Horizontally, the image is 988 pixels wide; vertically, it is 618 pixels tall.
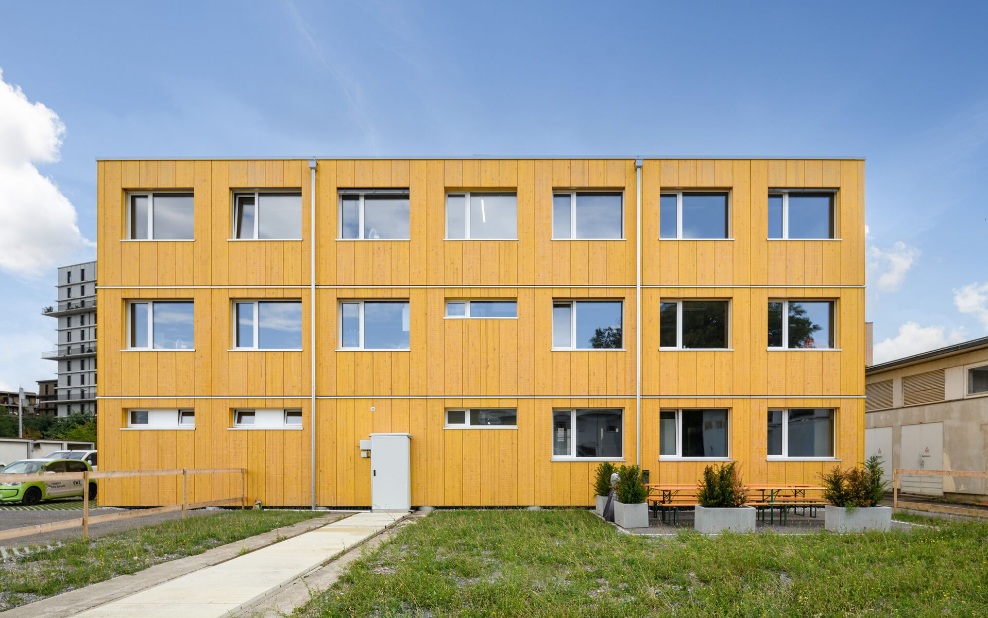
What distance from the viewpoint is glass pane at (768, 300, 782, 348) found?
54.3 ft

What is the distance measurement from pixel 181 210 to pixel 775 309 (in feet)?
54.0

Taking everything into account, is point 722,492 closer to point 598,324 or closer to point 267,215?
point 598,324

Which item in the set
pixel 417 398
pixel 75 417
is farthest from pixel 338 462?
pixel 75 417

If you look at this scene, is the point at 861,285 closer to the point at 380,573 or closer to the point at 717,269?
the point at 717,269

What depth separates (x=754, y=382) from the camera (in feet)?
53.3

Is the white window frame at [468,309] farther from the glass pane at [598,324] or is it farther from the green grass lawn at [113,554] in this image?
the green grass lawn at [113,554]

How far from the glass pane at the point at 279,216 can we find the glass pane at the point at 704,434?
11665 mm

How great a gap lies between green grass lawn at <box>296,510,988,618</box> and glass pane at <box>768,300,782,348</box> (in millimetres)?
6323

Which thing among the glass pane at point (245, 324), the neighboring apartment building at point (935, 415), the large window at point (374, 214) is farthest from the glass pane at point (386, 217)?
the neighboring apartment building at point (935, 415)

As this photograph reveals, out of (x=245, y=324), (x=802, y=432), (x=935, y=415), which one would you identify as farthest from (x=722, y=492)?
(x=935, y=415)

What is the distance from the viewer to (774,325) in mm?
16609

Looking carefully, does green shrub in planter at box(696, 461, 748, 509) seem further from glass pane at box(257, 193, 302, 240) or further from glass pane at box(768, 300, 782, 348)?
glass pane at box(257, 193, 302, 240)

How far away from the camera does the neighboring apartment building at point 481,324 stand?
1616 cm

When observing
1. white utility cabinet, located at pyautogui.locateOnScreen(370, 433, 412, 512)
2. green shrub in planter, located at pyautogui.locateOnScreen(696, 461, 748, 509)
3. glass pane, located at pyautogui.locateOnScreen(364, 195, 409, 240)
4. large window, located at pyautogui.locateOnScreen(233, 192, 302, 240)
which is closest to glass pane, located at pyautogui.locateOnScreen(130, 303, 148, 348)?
large window, located at pyautogui.locateOnScreen(233, 192, 302, 240)
